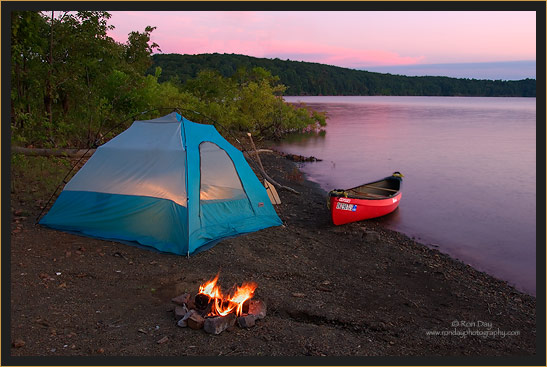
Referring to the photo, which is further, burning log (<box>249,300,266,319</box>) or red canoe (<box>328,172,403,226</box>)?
red canoe (<box>328,172,403,226</box>)

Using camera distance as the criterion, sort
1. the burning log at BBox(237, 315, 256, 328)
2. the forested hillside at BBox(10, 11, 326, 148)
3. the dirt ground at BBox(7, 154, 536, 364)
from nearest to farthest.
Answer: the dirt ground at BBox(7, 154, 536, 364), the burning log at BBox(237, 315, 256, 328), the forested hillside at BBox(10, 11, 326, 148)

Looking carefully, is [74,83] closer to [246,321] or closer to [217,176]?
[217,176]

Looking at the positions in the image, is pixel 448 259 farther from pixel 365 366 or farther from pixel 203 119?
pixel 203 119

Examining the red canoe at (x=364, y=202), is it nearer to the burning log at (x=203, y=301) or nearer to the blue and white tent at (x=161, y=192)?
the blue and white tent at (x=161, y=192)

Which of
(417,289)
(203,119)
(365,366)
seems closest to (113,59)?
(203,119)

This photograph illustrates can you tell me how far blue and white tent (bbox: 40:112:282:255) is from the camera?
24.0 ft

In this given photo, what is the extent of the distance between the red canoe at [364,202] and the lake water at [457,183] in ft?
2.31

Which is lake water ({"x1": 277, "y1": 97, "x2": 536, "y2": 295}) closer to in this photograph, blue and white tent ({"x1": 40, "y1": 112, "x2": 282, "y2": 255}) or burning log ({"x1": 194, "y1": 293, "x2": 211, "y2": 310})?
blue and white tent ({"x1": 40, "y1": 112, "x2": 282, "y2": 255})

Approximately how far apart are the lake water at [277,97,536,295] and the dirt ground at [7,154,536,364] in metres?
2.36

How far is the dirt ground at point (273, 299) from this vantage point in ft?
15.0

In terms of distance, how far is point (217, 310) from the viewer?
4.84 metres

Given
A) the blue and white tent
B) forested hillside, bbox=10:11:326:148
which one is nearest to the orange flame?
the blue and white tent

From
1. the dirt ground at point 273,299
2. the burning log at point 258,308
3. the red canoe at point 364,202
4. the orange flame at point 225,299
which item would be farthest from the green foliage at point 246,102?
the burning log at point 258,308

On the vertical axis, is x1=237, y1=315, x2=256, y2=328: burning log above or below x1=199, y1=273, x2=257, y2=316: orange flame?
below
